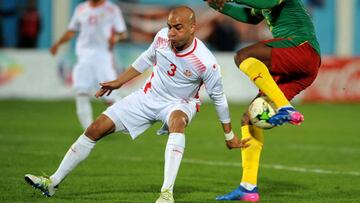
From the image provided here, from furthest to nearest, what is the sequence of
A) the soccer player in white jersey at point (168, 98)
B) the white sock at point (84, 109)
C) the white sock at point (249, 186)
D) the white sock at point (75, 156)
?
the white sock at point (84, 109), the white sock at point (249, 186), the white sock at point (75, 156), the soccer player in white jersey at point (168, 98)

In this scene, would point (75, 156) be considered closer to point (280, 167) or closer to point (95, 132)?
point (95, 132)

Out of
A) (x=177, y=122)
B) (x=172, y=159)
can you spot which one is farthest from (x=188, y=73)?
(x=172, y=159)

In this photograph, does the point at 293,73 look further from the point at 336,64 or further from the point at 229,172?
the point at 336,64

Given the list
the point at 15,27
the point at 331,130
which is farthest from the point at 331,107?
the point at 15,27

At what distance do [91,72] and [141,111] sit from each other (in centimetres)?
673

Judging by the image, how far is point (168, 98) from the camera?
8.99m

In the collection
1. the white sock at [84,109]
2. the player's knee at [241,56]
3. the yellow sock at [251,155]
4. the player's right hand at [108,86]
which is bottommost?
the white sock at [84,109]

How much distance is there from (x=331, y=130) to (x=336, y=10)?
46.7 feet

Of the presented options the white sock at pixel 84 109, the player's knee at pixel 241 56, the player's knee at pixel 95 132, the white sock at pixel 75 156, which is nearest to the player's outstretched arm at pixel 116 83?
the player's knee at pixel 95 132

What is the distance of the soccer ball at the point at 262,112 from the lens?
8.74 m

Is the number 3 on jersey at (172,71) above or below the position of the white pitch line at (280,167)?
above

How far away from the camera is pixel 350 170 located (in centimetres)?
1188

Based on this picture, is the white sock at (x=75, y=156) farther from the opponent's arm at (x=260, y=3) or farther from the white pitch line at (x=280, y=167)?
the white pitch line at (x=280, y=167)

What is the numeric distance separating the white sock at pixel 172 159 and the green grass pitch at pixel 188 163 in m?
0.65
